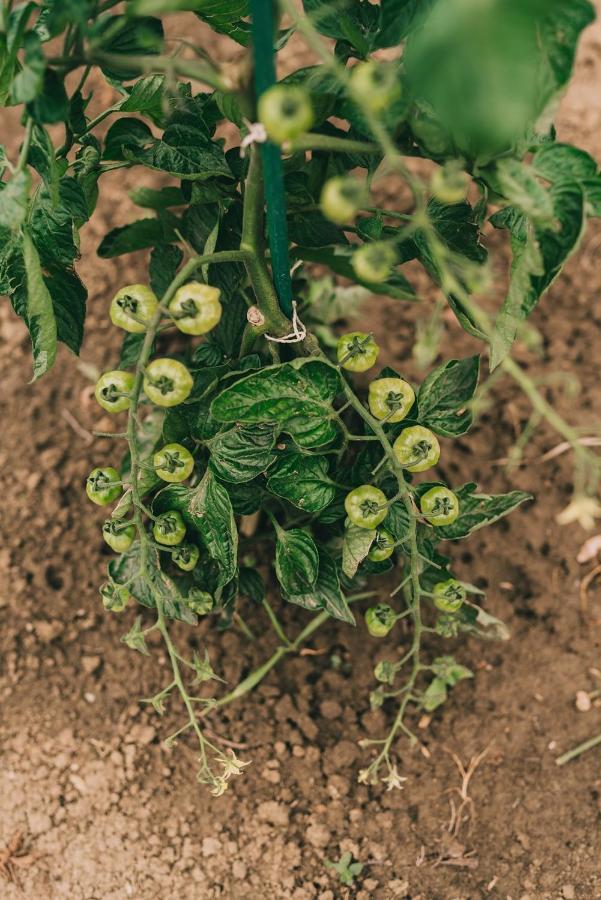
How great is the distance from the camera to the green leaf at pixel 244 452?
3.87 ft

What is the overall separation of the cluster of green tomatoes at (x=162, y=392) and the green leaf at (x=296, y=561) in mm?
123

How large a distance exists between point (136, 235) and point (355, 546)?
24.9 inches

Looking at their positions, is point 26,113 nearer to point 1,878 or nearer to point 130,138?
point 130,138

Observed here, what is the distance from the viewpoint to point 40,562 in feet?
5.72

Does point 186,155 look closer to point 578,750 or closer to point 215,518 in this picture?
point 215,518

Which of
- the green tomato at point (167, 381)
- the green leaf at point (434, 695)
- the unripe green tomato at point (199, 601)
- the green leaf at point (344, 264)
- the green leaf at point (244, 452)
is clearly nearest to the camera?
the green tomato at point (167, 381)

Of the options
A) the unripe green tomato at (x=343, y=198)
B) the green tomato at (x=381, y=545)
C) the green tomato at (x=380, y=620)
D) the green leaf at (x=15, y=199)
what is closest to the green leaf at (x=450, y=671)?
the green tomato at (x=380, y=620)

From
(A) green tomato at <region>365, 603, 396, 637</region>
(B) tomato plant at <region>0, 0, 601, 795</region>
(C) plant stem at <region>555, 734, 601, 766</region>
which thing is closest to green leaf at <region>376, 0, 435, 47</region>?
(B) tomato plant at <region>0, 0, 601, 795</region>

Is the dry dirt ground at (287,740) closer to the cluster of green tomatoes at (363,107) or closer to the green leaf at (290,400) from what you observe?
the green leaf at (290,400)

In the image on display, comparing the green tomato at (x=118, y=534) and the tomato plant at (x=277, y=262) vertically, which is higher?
the tomato plant at (x=277, y=262)

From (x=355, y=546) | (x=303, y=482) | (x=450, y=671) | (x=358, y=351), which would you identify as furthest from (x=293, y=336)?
(x=450, y=671)

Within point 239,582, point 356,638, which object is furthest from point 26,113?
point 356,638

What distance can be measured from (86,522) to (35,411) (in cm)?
31

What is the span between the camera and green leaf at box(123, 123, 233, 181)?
1.18 metres
